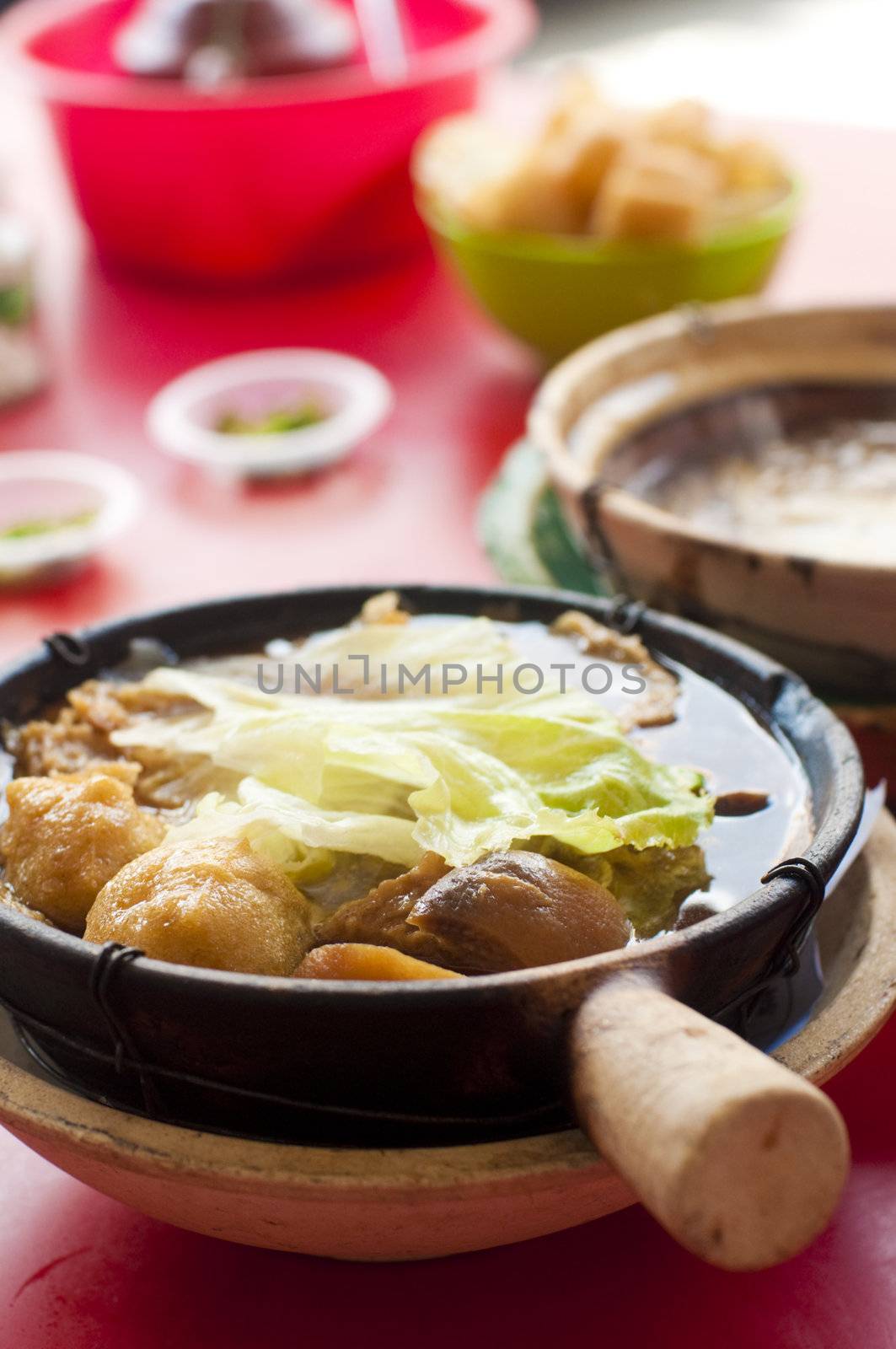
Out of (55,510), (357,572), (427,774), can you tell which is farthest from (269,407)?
(427,774)

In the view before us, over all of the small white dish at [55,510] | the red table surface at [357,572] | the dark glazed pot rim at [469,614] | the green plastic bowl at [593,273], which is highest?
the dark glazed pot rim at [469,614]

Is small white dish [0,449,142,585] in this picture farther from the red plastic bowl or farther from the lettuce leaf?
the lettuce leaf

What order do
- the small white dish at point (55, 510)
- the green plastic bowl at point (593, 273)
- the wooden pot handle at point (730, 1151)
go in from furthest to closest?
the green plastic bowl at point (593, 273) < the small white dish at point (55, 510) < the wooden pot handle at point (730, 1151)

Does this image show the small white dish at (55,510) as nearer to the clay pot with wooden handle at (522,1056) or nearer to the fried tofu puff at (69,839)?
the fried tofu puff at (69,839)

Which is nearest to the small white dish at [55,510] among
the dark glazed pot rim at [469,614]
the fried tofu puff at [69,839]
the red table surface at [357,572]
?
the red table surface at [357,572]

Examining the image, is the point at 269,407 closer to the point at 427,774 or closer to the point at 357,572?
the point at 357,572

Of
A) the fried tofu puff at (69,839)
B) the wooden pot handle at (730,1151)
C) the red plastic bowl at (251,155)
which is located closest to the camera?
the wooden pot handle at (730,1151)

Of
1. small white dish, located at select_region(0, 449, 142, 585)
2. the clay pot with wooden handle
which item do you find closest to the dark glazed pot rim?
the clay pot with wooden handle
